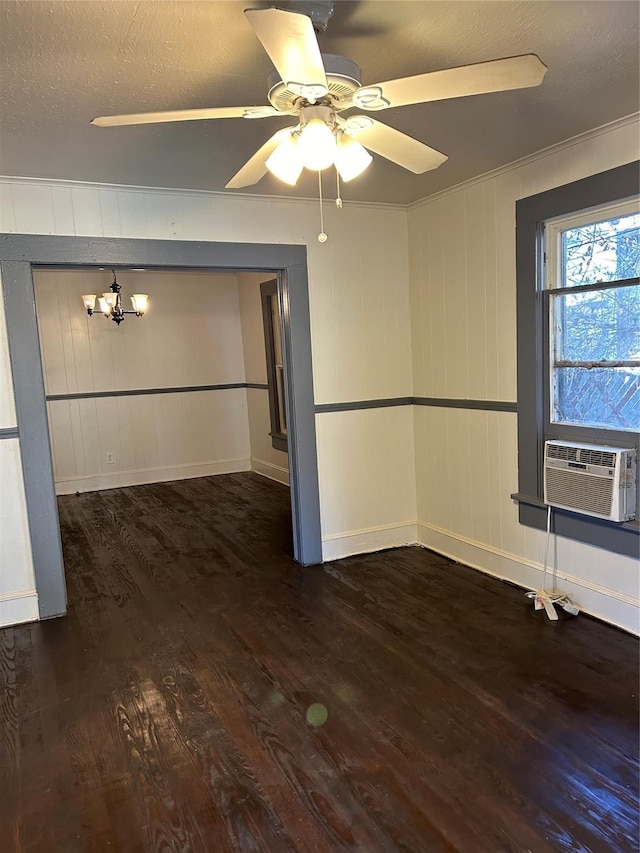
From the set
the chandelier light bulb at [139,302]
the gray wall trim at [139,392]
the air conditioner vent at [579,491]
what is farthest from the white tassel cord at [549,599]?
the chandelier light bulb at [139,302]

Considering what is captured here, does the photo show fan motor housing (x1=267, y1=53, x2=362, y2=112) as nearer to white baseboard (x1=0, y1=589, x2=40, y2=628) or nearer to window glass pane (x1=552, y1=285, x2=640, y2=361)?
window glass pane (x1=552, y1=285, x2=640, y2=361)

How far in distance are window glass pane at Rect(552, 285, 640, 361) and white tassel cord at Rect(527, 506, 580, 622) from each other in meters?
0.86

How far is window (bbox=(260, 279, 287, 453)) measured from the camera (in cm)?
624

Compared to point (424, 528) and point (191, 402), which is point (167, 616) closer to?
point (424, 528)

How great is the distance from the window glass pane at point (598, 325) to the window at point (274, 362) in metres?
3.55

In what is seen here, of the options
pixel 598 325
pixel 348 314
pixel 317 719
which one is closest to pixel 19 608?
pixel 317 719

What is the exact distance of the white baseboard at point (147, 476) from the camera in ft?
21.2

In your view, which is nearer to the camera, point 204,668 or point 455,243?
point 204,668

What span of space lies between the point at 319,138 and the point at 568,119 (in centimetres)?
148

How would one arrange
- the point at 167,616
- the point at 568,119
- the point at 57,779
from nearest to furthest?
the point at 57,779
the point at 568,119
the point at 167,616

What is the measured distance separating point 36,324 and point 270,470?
3.84 metres

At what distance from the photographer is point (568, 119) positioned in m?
2.57

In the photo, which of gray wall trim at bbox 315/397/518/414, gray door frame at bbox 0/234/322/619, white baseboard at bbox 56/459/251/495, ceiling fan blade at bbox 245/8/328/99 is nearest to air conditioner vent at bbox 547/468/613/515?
gray wall trim at bbox 315/397/518/414

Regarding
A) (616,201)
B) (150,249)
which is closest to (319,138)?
(616,201)
